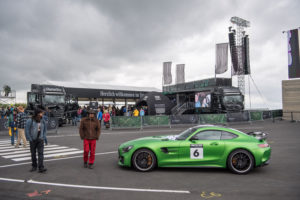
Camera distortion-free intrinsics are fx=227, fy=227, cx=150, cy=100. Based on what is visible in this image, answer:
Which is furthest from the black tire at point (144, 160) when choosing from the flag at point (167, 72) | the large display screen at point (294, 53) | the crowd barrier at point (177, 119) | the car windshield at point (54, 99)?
the flag at point (167, 72)

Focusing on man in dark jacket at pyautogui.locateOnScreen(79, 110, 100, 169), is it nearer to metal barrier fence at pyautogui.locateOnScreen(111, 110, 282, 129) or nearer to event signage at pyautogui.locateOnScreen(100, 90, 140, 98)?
metal barrier fence at pyautogui.locateOnScreen(111, 110, 282, 129)

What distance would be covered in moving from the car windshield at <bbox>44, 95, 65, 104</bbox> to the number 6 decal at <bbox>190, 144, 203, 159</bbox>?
17552 millimetres

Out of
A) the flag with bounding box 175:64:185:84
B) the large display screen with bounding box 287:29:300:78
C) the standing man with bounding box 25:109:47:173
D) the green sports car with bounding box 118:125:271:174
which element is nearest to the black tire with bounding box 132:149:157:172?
the green sports car with bounding box 118:125:271:174

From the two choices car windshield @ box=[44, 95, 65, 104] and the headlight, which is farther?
car windshield @ box=[44, 95, 65, 104]

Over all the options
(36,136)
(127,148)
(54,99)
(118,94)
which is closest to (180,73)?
(118,94)

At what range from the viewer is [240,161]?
6141 millimetres

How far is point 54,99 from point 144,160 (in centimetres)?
1700

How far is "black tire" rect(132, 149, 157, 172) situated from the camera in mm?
6234

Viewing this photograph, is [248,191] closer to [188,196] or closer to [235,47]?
[188,196]

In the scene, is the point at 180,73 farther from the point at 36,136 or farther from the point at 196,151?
the point at 36,136

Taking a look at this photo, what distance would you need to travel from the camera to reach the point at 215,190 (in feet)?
15.9

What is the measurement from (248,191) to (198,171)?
1.72 meters

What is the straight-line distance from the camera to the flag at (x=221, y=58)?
39312mm

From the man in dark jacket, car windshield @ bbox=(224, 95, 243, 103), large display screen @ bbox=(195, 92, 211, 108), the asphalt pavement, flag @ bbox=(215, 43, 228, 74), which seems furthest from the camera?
flag @ bbox=(215, 43, 228, 74)
